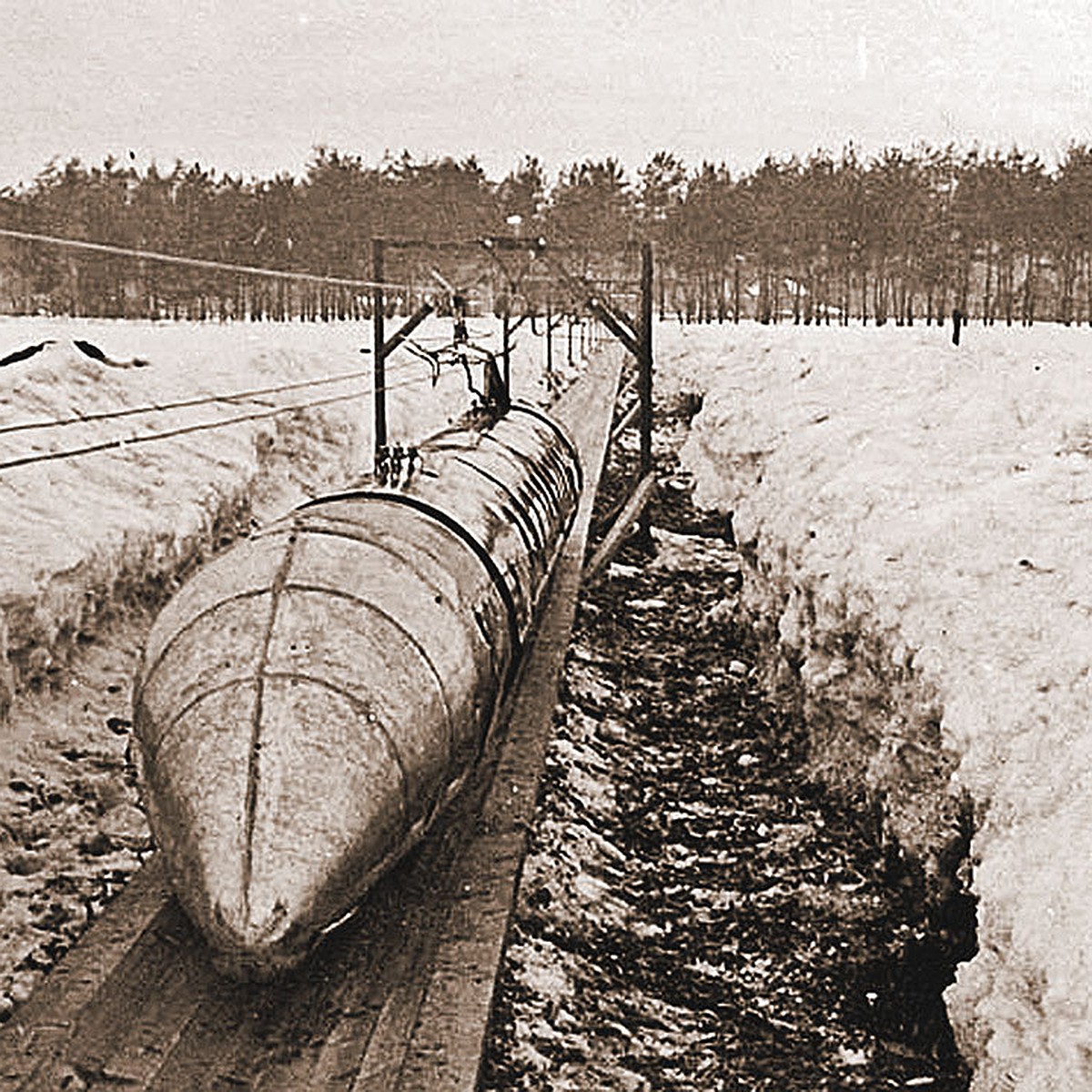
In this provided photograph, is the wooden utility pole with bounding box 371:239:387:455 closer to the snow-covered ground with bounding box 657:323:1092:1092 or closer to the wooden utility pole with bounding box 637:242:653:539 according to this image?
the wooden utility pole with bounding box 637:242:653:539

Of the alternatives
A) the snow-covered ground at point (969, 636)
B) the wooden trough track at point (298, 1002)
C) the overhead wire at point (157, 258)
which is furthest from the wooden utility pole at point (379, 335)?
the wooden trough track at point (298, 1002)

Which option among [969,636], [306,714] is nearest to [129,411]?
[306,714]

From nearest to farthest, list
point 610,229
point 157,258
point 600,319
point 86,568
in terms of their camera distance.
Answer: point 157,258 → point 86,568 → point 600,319 → point 610,229

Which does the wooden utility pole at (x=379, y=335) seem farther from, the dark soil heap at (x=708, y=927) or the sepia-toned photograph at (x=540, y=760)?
the dark soil heap at (x=708, y=927)

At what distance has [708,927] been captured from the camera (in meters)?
5.66

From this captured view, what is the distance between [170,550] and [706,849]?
4.92m

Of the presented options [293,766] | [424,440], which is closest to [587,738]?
[424,440]

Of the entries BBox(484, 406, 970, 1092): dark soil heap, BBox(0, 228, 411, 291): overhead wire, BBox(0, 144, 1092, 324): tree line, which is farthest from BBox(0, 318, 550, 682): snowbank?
BBox(0, 144, 1092, 324): tree line

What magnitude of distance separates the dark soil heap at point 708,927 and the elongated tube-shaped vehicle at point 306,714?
3.35ft

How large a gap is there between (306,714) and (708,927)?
2700mm

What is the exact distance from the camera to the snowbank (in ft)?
24.5

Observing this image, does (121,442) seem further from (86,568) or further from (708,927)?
(708,927)

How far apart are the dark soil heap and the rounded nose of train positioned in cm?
113

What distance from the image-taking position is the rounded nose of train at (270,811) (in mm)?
3547
